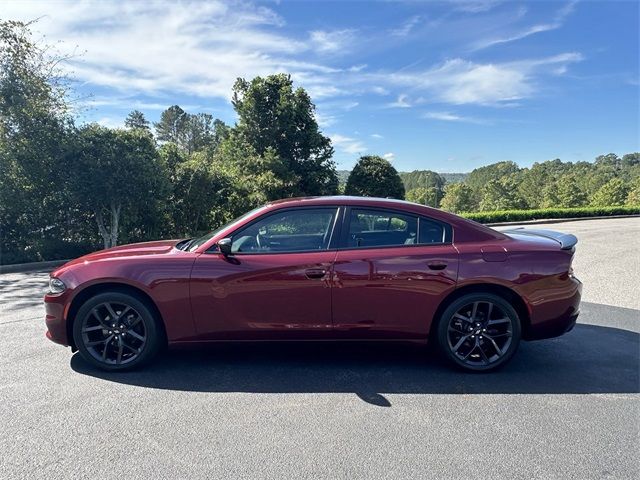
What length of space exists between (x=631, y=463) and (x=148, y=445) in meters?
2.88

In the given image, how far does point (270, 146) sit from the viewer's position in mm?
20219

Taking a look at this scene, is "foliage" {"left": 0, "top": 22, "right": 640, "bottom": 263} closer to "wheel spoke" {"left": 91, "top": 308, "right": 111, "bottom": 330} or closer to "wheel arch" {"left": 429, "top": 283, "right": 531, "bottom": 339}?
"wheel spoke" {"left": 91, "top": 308, "right": 111, "bottom": 330}

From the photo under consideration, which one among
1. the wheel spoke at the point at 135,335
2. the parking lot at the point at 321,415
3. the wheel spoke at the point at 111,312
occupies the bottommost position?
the parking lot at the point at 321,415

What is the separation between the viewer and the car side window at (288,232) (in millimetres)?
3564

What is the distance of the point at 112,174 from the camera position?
9734 millimetres

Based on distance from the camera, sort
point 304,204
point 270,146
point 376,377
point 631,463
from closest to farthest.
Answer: point 631,463 → point 376,377 → point 304,204 → point 270,146

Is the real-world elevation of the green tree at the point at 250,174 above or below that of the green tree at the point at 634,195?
above

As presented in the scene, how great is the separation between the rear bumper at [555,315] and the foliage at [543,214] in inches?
823

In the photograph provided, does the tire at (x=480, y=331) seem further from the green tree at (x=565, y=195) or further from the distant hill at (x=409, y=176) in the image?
the green tree at (x=565, y=195)

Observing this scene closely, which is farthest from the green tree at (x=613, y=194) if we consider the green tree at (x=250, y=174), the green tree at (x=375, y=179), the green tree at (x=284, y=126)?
the green tree at (x=250, y=174)

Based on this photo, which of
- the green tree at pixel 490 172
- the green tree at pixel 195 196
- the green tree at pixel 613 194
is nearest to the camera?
the green tree at pixel 195 196

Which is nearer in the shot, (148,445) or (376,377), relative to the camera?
(148,445)

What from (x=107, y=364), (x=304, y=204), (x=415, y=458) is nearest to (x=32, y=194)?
(x=107, y=364)

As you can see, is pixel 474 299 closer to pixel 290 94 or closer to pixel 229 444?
pixel 229 444
